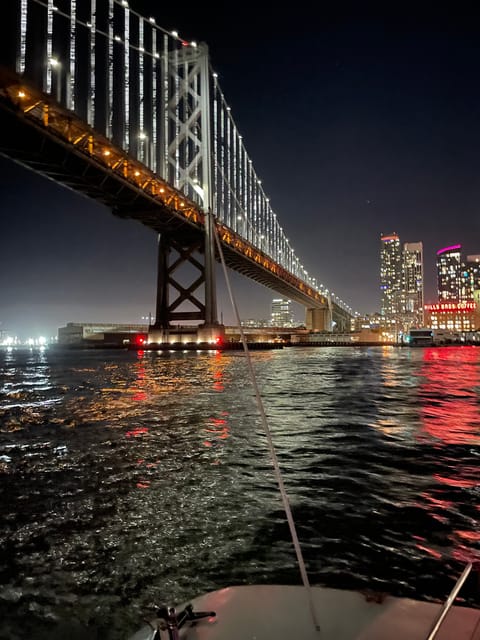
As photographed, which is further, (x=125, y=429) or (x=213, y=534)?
(x=125, y=429)

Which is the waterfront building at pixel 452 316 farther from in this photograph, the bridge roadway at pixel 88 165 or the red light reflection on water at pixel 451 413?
the red light reflection on water at pixel 451 413

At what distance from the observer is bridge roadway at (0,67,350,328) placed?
22375mm

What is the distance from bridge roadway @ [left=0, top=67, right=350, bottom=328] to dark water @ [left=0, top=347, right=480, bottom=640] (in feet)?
70.6

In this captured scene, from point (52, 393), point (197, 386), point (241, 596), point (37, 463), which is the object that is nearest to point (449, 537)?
point (241, 596)

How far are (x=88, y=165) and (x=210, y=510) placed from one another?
92.8 feet

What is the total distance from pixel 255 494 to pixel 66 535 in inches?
55.2

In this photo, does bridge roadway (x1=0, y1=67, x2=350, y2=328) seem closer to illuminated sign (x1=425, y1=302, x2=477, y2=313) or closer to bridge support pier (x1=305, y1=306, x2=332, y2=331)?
bridge support pier (x1=305, y1=306, x2=332, y2=331)

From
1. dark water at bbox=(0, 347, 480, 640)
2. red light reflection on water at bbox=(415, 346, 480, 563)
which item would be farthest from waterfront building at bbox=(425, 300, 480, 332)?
dark water at bbox=(0, 347, 480, 640)

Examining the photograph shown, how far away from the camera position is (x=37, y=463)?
14.4ft

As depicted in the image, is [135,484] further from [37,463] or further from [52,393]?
[52,393]

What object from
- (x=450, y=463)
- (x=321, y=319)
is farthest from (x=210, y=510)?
(x=321, y=319)

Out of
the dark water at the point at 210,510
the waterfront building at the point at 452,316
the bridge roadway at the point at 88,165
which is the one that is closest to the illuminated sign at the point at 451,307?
the waterfront building at the point at 452,316

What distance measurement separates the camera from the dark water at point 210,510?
6.82 feet

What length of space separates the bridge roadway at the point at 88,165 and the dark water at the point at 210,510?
21508 mm
